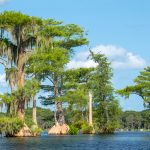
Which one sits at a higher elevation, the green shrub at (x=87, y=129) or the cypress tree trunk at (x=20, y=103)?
the cypress tree trunk at (x=20, y=103)

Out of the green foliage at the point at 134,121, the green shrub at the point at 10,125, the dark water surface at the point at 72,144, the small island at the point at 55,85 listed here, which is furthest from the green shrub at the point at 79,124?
the green foliage at the point at 134,121

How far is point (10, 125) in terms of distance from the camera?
54500mm

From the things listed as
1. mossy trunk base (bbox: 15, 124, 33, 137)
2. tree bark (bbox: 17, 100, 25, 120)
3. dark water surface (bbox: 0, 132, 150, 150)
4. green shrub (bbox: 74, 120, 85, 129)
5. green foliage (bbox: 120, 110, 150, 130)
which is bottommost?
dark water surface (bbox: 0, 132, 150, 150)

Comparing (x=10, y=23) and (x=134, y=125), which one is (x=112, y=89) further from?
(x=134, y=125)

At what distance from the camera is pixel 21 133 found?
56.2 meters

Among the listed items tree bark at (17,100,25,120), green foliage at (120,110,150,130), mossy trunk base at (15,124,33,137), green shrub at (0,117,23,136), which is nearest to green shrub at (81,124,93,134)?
tree bark at (17,100,25,120)

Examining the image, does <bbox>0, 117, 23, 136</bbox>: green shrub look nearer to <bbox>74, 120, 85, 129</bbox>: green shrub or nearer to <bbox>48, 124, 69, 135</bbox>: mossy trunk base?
<bbox>48, 124, 69, 135</bbox>: mossy trunk base

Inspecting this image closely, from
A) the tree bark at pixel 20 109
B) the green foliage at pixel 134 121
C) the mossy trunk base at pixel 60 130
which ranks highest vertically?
the green foliage at pixel 134 121

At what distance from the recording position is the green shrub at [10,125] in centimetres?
5398

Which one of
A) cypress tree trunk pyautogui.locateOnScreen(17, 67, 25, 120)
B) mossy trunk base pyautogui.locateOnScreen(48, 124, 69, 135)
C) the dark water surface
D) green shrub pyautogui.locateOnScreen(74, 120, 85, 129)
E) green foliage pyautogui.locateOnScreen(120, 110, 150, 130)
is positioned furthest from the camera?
green foliage pyautogui.locateOnScreen(120, 110, 150, 130)

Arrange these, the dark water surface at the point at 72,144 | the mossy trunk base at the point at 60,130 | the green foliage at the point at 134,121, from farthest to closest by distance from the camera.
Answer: the green foliage at the point at 134,121
the mossy trunk base at the point at 60,130
the dark water surface at the point at 72,144

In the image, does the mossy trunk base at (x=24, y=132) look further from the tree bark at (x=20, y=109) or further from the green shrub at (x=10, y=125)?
the tree bark at (x=20, y=109)

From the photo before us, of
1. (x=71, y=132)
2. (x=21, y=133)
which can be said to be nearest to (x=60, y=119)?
(x=71, y=132)

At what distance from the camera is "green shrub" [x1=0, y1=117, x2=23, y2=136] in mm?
53981
